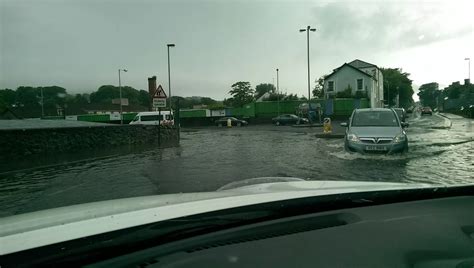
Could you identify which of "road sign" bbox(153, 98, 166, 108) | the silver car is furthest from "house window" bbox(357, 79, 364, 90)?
the silver car

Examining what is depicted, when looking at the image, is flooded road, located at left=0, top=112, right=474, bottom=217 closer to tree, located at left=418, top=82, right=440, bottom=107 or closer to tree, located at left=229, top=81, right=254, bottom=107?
tree, located at left=229, top=81, right=254, bottom=107

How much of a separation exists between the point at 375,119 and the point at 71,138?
10.3 meters

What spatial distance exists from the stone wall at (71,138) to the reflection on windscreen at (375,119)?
30.1 ft

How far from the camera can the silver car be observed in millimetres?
11016

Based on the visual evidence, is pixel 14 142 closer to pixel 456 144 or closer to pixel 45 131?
pixel 45 131

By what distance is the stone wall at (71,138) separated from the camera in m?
11.6

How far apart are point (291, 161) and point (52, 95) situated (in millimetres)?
70931

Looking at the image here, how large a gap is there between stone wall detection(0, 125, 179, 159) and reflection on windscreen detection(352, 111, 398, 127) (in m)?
9.16

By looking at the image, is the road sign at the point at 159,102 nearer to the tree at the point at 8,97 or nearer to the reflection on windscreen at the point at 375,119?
the reflection on windscreen at the point at 375,119

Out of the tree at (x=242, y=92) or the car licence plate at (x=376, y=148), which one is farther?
the tree at (x=242, y=92)

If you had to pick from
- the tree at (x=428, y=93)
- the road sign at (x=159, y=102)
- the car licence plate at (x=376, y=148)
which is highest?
the tree at (x=428, y=93)

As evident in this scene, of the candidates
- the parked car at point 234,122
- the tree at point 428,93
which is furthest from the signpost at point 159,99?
the tree at point 428,93

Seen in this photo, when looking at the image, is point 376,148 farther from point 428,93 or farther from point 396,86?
point 428,93

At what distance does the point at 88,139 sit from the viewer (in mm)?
14102
